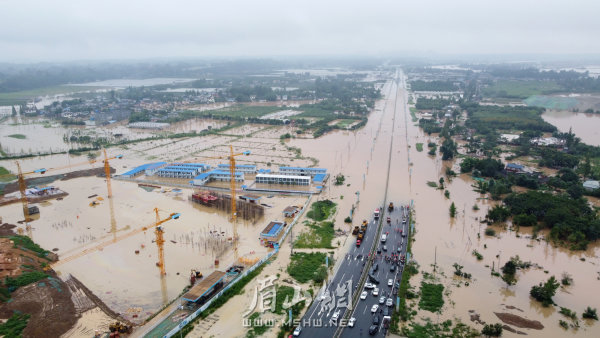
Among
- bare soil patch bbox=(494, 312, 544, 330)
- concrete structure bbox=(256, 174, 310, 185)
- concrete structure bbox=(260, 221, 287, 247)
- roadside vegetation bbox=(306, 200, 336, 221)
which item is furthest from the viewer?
concrete structure bbox=(256, 174, 310, 185)

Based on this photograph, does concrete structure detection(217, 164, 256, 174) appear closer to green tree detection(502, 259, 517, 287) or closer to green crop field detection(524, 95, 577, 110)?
green tree detection(502, 259, 517, 287)

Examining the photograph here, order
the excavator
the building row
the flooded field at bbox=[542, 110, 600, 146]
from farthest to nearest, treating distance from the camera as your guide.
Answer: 1. the flooded field at bbox=[542, 110, 600, 146]
2. the building row
3. the excavator

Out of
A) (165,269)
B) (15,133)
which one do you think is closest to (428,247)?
(165,269)

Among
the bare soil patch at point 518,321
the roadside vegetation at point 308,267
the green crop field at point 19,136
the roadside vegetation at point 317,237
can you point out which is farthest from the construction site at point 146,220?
the green crop field at point 19,136

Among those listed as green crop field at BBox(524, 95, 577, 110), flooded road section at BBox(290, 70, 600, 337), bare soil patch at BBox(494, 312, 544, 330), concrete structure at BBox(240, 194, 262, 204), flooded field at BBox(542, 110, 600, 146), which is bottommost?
bare soil patch at BBox(494, 312, 544, 330)

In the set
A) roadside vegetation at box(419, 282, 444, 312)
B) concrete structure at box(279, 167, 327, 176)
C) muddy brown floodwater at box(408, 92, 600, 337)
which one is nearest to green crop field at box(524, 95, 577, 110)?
muddy brown floodwater at box(408, 92, 600, 337)

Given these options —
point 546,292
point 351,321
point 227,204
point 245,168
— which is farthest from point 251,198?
point 546,292

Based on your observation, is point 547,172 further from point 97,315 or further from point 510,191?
point 97,315

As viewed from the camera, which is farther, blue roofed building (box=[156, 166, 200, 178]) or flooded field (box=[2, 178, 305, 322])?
blue roofed building (box=[156, 166, 200, 178])
